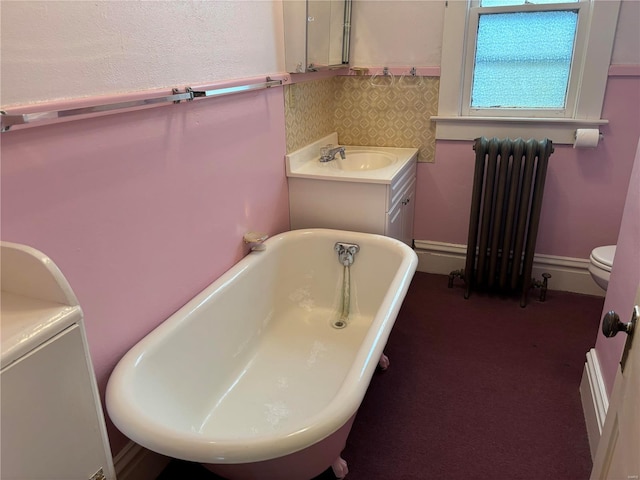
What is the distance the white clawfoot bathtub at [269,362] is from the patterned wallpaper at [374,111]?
81cm

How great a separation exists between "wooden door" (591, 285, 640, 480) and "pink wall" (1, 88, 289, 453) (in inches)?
51.2

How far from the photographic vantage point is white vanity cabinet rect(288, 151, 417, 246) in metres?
2.30

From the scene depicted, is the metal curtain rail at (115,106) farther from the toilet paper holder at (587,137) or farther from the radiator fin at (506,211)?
the toilet paper holder at (587,137)

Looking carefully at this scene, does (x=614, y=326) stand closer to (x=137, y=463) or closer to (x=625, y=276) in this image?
(x=625, y=276)

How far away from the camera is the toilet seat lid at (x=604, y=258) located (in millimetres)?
2217

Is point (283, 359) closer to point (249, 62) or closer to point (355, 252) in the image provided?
point (355, 252)

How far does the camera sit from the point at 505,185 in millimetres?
2607

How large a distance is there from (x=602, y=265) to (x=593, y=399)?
0.72 m

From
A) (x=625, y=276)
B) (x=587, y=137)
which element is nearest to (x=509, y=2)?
(x=587, y=137)

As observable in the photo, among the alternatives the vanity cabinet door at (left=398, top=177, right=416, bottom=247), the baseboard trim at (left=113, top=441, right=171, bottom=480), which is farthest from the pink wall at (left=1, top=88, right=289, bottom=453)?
the vanity cabinet door at (left=398, top=177, right=416, bottom=247)

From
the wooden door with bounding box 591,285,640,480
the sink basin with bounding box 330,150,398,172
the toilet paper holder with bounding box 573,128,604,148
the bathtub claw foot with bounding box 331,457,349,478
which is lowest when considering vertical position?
the bathtub claw foot with bounding box 331,457,349,478

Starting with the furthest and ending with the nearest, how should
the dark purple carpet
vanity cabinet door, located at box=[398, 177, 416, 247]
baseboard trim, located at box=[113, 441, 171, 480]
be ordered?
vanity cabinet door, located at box=[398, 177, 416, 247] < the dark purple carpet < baseboard trim, located at box=[113, 441, 171, 480]

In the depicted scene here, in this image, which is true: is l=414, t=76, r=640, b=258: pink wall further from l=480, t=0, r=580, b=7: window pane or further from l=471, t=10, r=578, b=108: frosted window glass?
l=480, t=0, r=580, b=7: window pane

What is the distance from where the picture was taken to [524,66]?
8.52 feet
